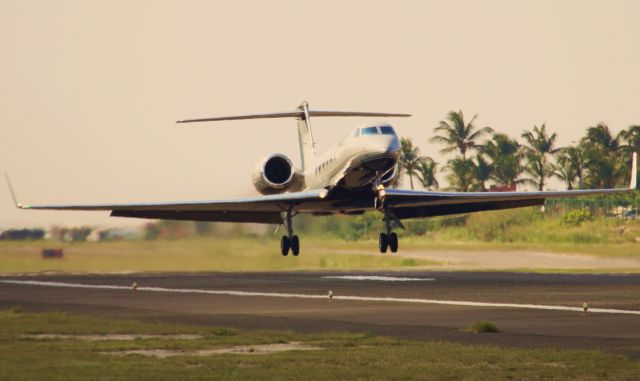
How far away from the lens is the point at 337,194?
44.1 m

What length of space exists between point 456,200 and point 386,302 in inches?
367

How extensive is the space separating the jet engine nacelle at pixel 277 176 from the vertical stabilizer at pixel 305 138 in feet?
14.5

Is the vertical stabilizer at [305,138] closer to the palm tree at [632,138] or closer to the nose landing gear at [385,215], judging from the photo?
the nose landing gear at [385,215]

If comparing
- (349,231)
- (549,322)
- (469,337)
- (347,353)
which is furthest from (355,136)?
(349,231)

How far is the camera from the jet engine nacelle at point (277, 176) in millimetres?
50750

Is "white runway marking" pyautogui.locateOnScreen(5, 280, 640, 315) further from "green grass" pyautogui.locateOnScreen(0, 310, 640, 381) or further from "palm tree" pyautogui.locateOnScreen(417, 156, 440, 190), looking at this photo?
"palm tree" pyautogui.locateOnScreen(417, 156, 440, 190)

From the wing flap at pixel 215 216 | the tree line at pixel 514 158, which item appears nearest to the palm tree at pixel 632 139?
the tree line at pixel 514 158

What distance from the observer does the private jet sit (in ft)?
137

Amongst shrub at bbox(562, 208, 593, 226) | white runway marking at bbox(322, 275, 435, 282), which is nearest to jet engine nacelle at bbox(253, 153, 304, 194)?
white runway marking at bbox(322, 275, 435, 282)

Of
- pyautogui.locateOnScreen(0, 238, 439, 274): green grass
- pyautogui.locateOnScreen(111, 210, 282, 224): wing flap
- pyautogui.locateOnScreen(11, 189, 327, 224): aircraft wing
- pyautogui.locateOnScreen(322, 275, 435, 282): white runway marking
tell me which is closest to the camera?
pyautogui.locateOnScreen(11, 189, 327, 224): aircraft wing

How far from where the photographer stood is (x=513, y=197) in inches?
1905

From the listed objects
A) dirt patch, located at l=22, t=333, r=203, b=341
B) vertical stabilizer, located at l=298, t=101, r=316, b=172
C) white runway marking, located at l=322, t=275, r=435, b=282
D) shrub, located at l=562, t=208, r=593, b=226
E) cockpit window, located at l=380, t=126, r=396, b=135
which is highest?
vertical stabilizer, located at l=298, t=101, r=316, b=172

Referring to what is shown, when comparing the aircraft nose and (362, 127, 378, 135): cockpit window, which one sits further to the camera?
(362, 127, 378, 135): cockpit window

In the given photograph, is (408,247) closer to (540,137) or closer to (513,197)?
(513,197)
